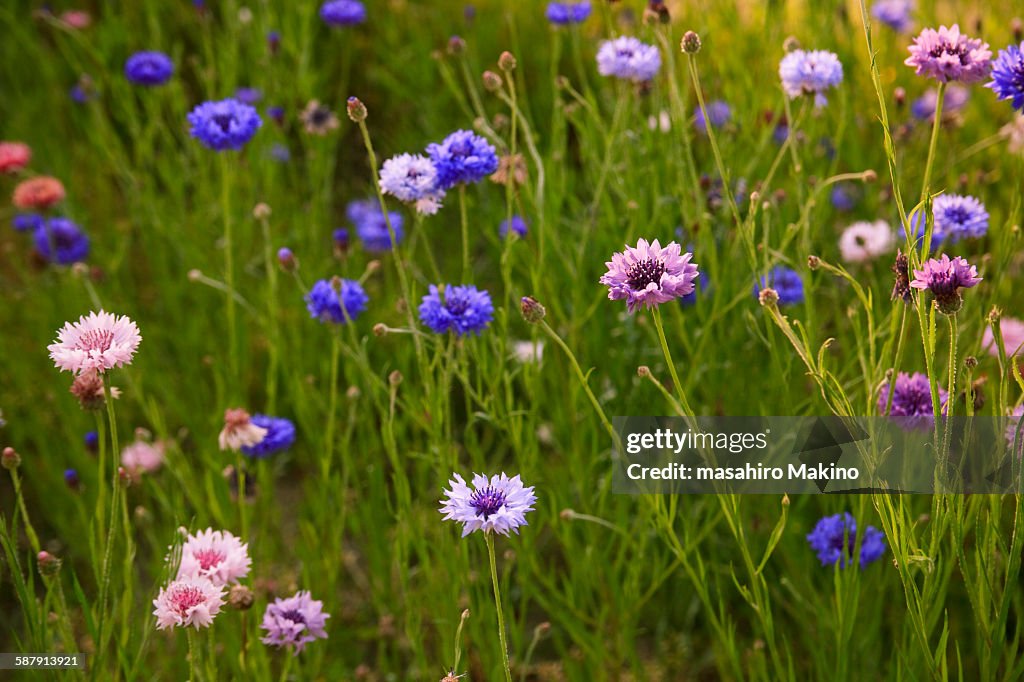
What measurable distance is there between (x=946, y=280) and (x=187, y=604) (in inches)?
36.0

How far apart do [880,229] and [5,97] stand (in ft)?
8.76

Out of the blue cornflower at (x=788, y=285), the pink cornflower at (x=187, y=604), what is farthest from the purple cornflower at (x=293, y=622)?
the blue cornflower at (x=788, y=285)

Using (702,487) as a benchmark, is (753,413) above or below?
above

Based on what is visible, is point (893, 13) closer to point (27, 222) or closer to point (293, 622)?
point (293, 622)

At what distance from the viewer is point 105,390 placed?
1.11 metres

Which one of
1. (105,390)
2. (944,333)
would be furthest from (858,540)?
(105,390)

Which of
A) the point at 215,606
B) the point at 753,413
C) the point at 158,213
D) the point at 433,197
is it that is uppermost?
the point at 158,213

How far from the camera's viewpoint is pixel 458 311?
1.42 meters

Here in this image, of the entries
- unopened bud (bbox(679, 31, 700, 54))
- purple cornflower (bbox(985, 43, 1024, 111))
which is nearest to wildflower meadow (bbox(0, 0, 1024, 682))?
purple cornflower (bbox(985, 43, 1024, 111))

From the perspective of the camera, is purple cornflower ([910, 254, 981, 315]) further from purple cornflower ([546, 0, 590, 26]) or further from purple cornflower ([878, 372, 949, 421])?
purple cornflower ([546, 0, 590, 26])

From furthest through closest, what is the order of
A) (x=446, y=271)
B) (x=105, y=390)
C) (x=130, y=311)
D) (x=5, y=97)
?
(x=5, y=97), (x=446, y=271), (x=130, y=311), (x=105, y=390)

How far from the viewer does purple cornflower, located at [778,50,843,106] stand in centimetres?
155

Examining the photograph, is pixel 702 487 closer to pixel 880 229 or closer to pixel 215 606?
pixel 880 229

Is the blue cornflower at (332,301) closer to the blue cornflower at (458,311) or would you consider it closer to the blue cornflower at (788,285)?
the blue cornflower at (458,311)
